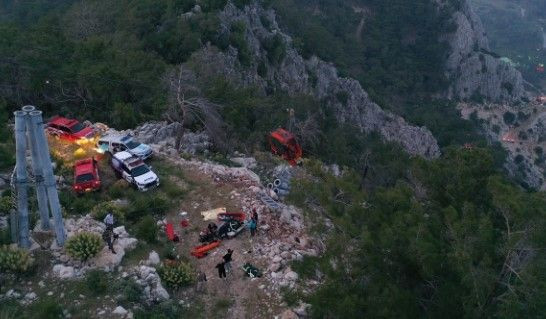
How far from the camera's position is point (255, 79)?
2409 inches

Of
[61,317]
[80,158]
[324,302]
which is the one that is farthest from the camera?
[80,158]

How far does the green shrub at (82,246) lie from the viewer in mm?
20203

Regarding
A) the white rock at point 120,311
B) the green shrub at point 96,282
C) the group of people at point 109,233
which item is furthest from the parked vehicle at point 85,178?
the white rock at point 120,311

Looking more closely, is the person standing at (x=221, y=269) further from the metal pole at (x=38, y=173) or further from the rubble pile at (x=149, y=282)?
the metal pole at (x=38, y=173)

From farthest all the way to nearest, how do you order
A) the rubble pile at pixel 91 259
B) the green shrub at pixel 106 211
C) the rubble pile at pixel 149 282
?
the green shrub at pixel 106 211 → the rubble pile at pixel 91 259 → the rubble pile at pixel 149 282

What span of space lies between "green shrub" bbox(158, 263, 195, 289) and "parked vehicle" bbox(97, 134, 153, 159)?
9.41 m

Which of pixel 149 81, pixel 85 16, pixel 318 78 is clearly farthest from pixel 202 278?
pixel 318 78

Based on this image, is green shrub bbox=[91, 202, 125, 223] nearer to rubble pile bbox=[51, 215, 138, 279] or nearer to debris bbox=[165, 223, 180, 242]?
rubble pile bbox=[51, 215, 138, 279]

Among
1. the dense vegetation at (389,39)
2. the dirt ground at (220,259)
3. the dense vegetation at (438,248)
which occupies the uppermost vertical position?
the dense vegetation at (438,248)

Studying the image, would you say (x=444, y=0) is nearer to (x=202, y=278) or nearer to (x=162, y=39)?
(x=162, y=39)

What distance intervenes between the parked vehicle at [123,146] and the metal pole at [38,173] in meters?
8.07

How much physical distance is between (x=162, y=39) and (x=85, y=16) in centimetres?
1416

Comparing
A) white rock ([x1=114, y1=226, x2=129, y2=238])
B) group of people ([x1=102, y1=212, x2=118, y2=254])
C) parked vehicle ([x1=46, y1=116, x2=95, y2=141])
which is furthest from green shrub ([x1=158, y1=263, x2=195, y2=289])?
parked vehicle ([x1=46, y1=116, x2=95, y2=141])

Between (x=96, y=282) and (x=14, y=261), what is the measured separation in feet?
10.2
